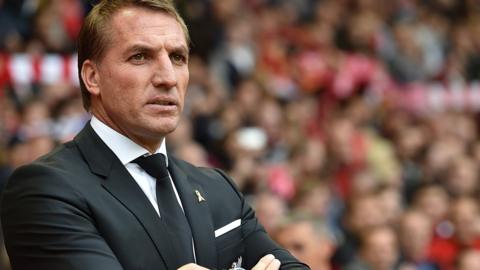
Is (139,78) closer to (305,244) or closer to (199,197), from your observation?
(199,197)

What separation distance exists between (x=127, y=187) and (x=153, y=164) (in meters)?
0.13

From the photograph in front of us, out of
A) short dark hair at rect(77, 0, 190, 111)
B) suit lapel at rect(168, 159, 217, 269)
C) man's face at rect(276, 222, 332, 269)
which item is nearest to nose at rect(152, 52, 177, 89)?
short dark hair at rect(77, 0, 190, 111)

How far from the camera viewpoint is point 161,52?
9.50ft

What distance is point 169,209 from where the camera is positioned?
9.40 ft

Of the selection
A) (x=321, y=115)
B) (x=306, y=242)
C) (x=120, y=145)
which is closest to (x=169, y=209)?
(x=120, y=145)

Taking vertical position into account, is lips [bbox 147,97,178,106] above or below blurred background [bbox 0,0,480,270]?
above

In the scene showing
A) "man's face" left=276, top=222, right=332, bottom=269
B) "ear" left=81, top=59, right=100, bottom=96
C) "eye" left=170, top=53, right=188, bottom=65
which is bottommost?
"man's face" left=276, top=222, right=332, bottom=269

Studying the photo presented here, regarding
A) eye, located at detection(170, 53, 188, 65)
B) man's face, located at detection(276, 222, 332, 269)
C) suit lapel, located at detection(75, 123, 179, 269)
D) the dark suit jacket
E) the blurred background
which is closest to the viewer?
the dark suit jacket

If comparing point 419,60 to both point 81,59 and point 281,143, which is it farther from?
point 81,59

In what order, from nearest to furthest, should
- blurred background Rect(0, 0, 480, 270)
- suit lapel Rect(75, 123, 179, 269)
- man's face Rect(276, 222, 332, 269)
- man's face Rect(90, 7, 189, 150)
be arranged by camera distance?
suit lapel Rect(75, 123, 179, 269)
man's face Rect(90, 7, 189, 150)
man's face Rect(276, 222, 332, 269)
blurred background Rect(0, 0, 480, 270)

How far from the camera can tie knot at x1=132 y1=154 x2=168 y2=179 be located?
290 cm

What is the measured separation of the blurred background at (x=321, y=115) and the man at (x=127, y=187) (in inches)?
86.9

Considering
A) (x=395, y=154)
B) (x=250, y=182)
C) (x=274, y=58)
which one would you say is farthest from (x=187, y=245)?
(x=274, y=58)

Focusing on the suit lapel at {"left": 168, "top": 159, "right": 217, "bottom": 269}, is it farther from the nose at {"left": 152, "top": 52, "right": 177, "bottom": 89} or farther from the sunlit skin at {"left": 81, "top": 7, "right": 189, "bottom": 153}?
the nose at {"left": 152, "top": 52, "right": 177, "bottom": 89}
